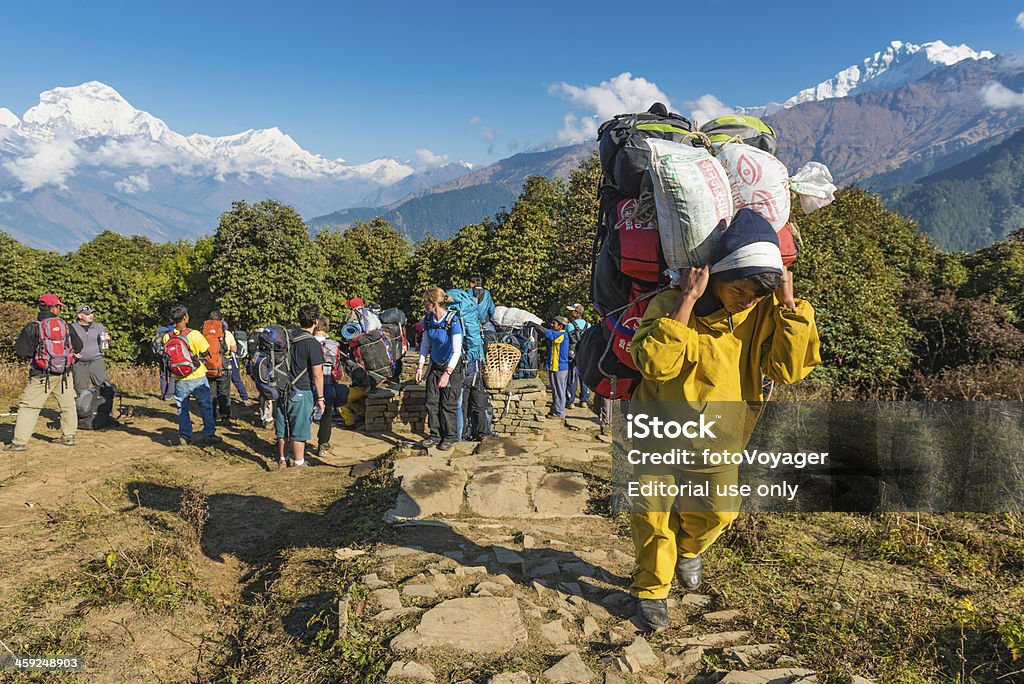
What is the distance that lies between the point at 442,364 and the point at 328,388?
101 inches

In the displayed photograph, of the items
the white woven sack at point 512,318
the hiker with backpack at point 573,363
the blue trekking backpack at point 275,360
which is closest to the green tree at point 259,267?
the white woven sack at point 512,318

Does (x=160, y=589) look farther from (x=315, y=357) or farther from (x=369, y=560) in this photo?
(x=315, y=357)

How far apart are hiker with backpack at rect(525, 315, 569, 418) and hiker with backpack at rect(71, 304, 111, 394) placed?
7.71 metres

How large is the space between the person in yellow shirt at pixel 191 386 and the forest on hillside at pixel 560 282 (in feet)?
35.0

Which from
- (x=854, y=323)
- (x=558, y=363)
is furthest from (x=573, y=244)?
(x=558, y=363)

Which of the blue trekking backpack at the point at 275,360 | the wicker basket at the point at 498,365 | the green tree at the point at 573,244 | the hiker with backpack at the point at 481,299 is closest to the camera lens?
the blue trekking backpack at the point at 275,360

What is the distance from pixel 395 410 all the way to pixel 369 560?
5.30 m

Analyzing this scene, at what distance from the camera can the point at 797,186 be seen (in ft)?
10.9

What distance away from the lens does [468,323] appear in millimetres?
7410

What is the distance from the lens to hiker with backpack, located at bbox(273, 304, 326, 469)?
7152 millimetres

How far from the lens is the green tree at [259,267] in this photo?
24422 millimetres

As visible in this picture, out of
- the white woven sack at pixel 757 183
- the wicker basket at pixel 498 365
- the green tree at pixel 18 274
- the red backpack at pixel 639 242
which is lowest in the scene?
the wicker basket at pixel 498 365

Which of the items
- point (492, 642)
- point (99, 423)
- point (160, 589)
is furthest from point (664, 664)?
point (99, 423)

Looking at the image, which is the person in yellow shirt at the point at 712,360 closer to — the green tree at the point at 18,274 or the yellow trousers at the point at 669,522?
the yellow trousers at the point at 669,522
